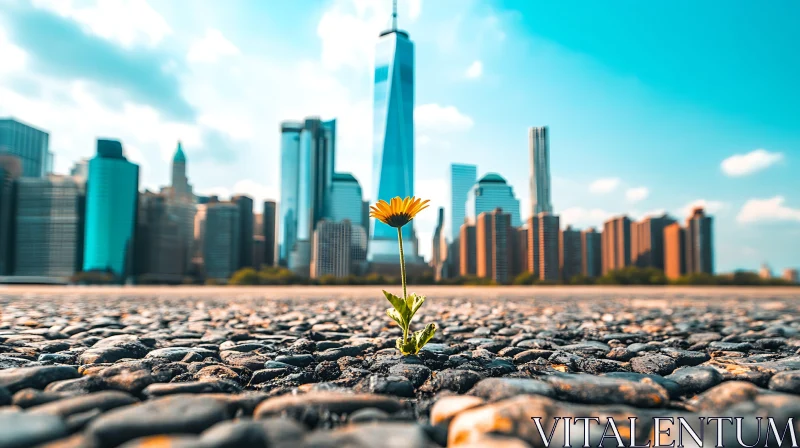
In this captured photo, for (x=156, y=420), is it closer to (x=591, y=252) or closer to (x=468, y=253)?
(x=468, y=253)

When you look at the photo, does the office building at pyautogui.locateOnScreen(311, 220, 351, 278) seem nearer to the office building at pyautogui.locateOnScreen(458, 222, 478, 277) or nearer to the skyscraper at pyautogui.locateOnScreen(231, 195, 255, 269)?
the office building at pyautogui.locateOnScreen(458, 222, 478, 277)

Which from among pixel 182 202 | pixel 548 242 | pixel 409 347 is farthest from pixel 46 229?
pixel 409 347

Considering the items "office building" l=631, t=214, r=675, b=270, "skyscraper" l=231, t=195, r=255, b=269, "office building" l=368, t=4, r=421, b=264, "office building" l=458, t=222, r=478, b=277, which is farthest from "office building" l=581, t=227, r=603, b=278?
"skyscraper" l=231, t=195, r=255, b=269

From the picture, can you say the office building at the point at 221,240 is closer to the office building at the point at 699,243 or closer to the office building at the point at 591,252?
the office building at the point at 591,252

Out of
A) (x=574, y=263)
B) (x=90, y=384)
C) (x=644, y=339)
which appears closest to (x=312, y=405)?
(x=90, y=384)

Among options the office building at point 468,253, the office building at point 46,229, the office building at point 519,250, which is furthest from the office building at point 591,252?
the office building at point 46,229

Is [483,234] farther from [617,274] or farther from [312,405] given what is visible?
[312,405]
